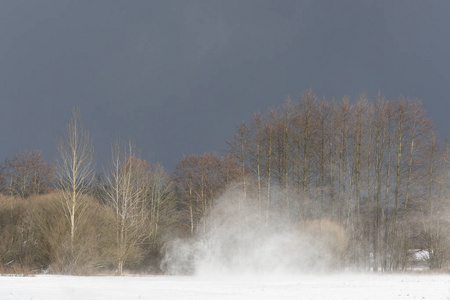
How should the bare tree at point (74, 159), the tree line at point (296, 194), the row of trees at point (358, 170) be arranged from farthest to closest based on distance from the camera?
the row of trees at point (358, 170)
the tree line at point (296, 194)
the bare tree at point (74, 159)

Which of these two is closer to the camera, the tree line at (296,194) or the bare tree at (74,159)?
the bare tree at (74,159)

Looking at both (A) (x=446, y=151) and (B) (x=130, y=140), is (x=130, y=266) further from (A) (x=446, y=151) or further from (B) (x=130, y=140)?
(A) (x=446, y=151)

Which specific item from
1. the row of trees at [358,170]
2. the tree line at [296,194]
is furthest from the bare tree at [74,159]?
the row of trees at [358,170]

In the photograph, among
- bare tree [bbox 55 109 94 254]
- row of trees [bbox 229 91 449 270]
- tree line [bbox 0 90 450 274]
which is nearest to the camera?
bare tree [bbox 55 109 94 254]

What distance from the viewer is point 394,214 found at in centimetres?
2800

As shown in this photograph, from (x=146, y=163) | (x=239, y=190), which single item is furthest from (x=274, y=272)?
(x=146, y=163)

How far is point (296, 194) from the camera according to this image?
101 ft

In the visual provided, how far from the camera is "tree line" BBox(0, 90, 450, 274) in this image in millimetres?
23594

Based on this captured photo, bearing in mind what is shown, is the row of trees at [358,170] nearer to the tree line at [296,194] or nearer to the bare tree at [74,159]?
the tree line at [296,194]

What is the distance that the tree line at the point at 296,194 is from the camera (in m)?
23.6

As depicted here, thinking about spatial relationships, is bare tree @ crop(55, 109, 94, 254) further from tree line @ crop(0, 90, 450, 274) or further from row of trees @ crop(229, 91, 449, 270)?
row of trees @ crop(229, 91, 449, 270)

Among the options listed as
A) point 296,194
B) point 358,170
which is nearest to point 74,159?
point 296,194

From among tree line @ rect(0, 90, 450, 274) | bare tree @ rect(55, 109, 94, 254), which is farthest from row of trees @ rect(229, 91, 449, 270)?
bare tree @ rect(55, 109, 94, 254)

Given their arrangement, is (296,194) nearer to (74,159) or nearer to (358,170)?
(358,170)
